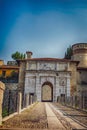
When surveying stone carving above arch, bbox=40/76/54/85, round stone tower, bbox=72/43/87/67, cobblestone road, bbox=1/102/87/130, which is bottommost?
cobblestone road, bbox=1/102/87/130

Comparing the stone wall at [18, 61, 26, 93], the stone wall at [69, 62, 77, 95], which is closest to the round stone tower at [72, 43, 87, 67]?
the stone wall at [69, 62, 77, 95]

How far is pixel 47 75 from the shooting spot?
41.3m

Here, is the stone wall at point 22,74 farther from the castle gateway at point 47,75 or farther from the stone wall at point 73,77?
the stone wall at point 73,77

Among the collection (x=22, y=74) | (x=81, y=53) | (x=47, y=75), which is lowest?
(x=47, y=75)

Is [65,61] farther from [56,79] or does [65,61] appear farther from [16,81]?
[16,81]

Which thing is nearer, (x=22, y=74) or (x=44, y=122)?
(x=44, y=122)

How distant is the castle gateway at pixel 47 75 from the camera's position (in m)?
40.8

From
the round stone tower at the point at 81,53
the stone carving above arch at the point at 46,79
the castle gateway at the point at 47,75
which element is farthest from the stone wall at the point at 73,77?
the round stone tower at the point at 81,53

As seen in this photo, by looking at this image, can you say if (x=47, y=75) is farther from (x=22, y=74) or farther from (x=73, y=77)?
(x=73, y=77)

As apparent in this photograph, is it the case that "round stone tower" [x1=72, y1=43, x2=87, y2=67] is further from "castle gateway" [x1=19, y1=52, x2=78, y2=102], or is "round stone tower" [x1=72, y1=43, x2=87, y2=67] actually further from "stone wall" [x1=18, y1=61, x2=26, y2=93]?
"stone wall" [x1=18, y1=61, x2=26, y2=93]

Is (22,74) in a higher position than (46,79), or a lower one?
higher

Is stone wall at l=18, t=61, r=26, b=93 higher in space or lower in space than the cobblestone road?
higher

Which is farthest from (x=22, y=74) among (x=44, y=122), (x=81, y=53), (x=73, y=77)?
(x=44, y=122)

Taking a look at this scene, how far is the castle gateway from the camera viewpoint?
40812mm
